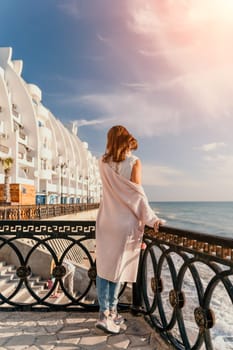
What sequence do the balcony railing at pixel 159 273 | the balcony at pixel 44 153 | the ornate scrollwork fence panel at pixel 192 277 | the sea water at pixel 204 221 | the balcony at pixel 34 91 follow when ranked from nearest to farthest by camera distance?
1. the ornate scrollwork fence panel at pixel 192 277
2. the balcony railing at pixel 159 273
3. the balcony at pixel 44 153
4. the balcony at pixel 34 91
5. the sea water at pixel 204 221

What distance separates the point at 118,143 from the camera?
2.71 m

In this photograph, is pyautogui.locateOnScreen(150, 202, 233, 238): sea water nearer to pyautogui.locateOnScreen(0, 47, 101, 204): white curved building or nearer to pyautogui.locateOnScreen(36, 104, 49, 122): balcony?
pyautogui.locateOnScreen(0, 47, 101, 204): white curved building

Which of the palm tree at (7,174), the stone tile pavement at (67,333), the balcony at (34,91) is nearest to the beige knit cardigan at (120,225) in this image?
the stone tile pavement at (67,333)

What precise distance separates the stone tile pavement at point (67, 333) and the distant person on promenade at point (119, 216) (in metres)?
0.18

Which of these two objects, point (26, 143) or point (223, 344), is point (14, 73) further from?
point (223, 344)

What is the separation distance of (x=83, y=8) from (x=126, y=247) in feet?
20.5

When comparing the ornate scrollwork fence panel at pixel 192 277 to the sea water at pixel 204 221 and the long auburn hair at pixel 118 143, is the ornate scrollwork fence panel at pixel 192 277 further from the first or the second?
the sea water at pixel 204 221

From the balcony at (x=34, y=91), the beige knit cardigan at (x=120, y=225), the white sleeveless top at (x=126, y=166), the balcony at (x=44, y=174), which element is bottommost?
the beige knit cardigan at (x=120, y=225)

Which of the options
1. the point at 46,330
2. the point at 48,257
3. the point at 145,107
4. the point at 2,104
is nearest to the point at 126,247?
the point at 46,330

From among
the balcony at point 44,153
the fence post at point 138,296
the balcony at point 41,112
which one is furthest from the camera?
the balcony at point 41,112

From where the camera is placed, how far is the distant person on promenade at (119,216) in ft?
8.72

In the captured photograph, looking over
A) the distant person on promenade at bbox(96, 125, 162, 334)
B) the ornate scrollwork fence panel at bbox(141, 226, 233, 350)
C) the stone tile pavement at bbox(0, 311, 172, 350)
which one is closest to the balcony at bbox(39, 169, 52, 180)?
the stone tile pavement at bbox(0, 311, 172, 350)

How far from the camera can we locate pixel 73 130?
77750mm

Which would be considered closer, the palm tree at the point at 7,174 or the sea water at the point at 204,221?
the palm tree at the point at 7,174
